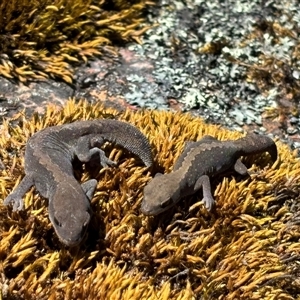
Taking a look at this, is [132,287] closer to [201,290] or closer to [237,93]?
[201,290]

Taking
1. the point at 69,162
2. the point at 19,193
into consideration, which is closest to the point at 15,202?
the point at 19,193

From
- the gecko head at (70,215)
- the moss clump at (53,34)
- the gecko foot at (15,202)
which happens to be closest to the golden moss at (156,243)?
the gecko foot at (15,202)

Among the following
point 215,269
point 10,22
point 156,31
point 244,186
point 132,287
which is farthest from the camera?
point 156,31

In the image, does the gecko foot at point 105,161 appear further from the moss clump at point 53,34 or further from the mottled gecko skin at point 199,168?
the moss clump at point 53,34

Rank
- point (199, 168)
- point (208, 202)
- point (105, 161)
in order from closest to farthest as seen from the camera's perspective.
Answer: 1. point (208, 202)
2. point (105, 161)
3. point (199, 168)

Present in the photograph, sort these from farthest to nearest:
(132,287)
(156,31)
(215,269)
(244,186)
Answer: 1. (156,31)
2. (244,186)
3. (215,269)
4. (132,287)

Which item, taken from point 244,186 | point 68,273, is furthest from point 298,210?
point 68,273

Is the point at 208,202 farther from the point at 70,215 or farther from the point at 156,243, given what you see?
A: the point at 70,215
